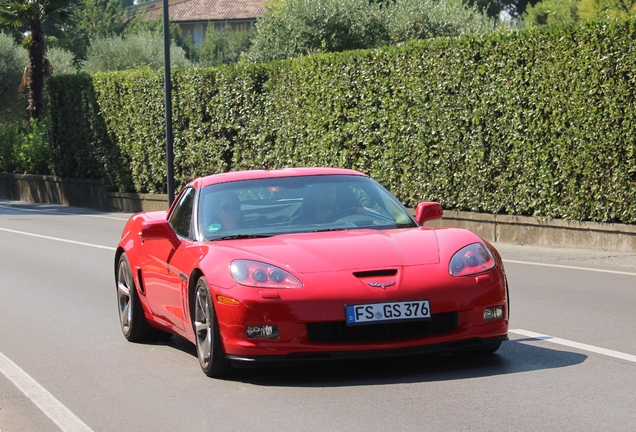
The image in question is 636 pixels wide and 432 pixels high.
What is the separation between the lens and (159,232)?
773 cm

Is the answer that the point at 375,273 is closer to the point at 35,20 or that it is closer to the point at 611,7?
the point at 611,7

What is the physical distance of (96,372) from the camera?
24.5 feet

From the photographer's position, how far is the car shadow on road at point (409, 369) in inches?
262

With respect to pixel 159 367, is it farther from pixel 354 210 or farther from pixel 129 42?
pixel 129 42

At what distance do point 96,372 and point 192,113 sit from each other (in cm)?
2007

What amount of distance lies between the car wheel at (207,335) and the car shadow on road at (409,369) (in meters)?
0.15

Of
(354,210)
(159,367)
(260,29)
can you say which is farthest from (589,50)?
(260,29)

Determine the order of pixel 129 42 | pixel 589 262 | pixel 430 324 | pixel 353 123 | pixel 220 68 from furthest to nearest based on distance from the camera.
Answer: pixel 129 42 → pixel 220 68 → pixel 353 123 → pixel 589 262 → pixel 430 324

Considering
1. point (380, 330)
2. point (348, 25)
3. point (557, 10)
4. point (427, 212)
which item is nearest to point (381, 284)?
point (380, 330)

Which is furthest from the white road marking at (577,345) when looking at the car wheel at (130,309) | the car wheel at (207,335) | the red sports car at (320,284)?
the car wheel at (130,309)

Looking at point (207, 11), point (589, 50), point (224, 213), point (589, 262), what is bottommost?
point (589, 262)

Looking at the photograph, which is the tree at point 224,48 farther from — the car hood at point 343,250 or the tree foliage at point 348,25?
the car hood at point 343,250

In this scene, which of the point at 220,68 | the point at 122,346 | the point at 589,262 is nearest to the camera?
the point at 122,346

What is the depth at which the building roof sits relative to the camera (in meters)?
116
